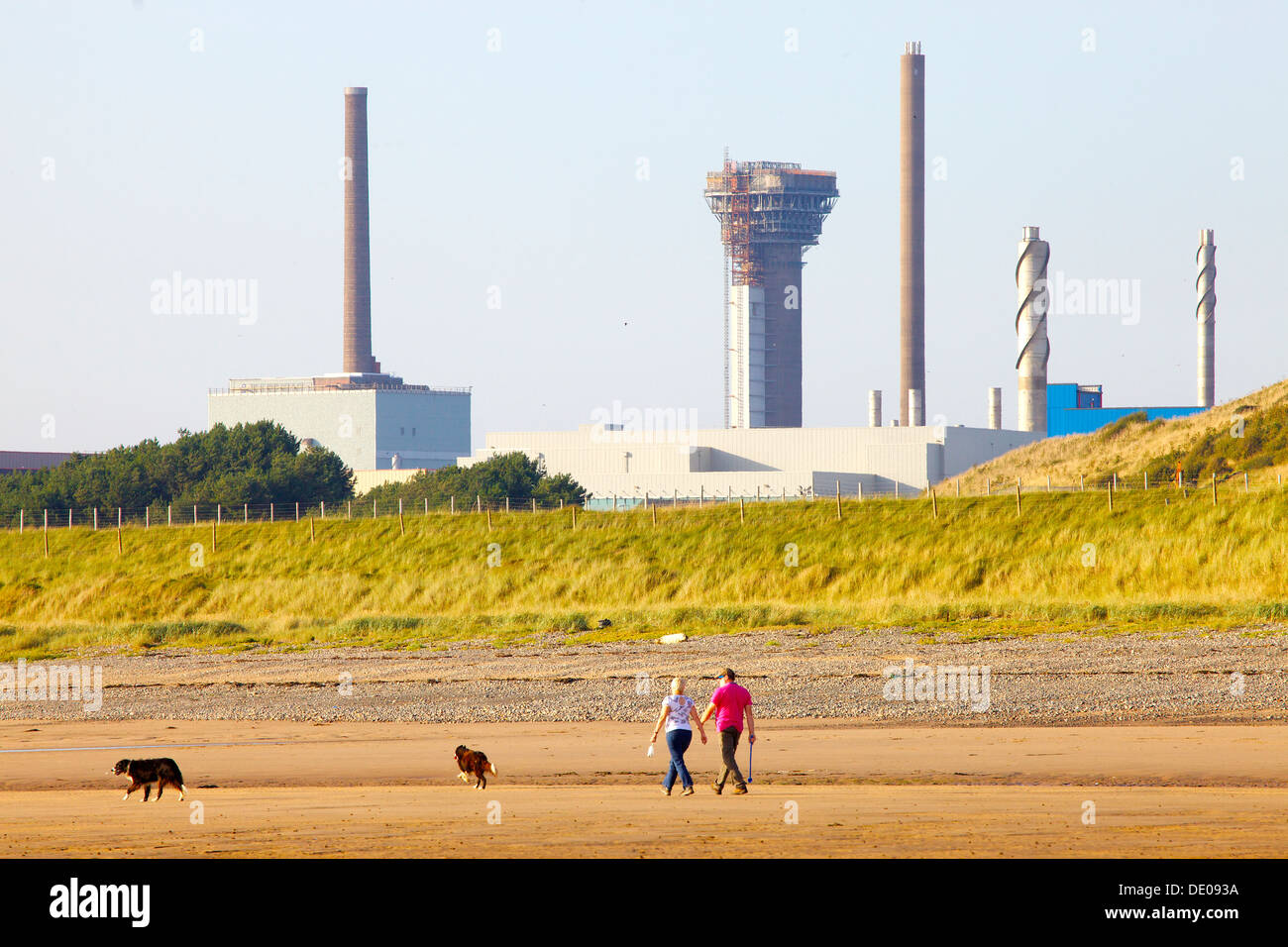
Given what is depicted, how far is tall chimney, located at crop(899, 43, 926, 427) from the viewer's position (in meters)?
154

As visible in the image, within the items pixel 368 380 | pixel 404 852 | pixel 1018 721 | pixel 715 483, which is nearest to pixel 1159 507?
pixel 1018 721

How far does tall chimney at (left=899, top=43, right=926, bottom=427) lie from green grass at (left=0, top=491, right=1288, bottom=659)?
95.1 m

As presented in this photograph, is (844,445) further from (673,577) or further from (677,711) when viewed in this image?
(677,711)

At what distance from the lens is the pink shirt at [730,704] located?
17781 mm

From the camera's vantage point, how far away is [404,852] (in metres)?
15.5

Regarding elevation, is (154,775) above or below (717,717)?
below

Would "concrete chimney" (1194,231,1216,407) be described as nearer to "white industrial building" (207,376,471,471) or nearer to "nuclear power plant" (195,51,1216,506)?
"nuclear power plant" (195,51,1216,506)

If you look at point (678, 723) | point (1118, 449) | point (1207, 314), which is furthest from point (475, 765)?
point (1207, 314)

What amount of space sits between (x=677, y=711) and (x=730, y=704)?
660 mm

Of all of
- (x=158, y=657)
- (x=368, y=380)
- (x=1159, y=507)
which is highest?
(x=368, y=380)

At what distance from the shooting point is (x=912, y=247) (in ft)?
505

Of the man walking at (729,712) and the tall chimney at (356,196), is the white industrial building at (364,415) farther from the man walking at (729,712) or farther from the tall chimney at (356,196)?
the man walking at (729,712)
